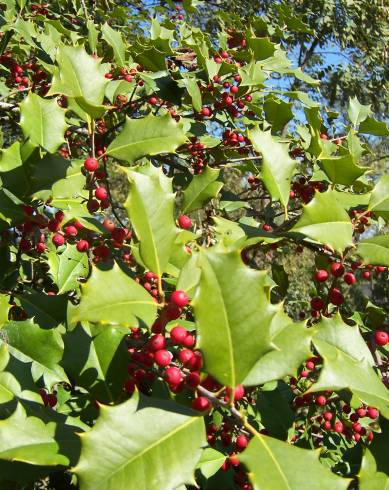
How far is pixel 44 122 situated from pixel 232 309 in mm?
831

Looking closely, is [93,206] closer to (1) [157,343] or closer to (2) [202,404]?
(1) [157,343]

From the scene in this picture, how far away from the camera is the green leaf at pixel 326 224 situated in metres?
1.07

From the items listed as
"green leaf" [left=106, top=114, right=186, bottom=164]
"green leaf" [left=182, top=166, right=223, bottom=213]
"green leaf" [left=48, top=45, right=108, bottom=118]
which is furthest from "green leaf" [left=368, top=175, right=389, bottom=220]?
"green leaf" [left=48, top=45, right=108, bottom=118]

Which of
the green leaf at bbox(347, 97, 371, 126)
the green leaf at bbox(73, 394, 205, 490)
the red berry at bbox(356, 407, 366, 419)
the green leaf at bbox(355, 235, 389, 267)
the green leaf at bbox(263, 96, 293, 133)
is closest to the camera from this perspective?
the green leaf at bbox(73, 394, 205, 490)

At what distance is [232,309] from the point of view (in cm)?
74

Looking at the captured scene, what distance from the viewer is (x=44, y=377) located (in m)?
1.11

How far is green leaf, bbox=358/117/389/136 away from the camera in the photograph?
78.0 inches

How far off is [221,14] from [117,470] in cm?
310

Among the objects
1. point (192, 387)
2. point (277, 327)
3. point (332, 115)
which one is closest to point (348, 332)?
point (277, 327)

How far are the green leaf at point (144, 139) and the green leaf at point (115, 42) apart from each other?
89 cm

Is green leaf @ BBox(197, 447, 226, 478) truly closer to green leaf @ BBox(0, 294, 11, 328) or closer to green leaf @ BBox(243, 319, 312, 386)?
green leaf @ BBox(243, 319, 312, 386)

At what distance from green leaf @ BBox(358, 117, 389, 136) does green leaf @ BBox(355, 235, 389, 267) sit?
3.14ft

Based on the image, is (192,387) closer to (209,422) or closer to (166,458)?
(166,458)

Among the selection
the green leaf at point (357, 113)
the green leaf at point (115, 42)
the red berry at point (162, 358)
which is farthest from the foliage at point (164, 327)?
the green leaf at point (357, 113)
